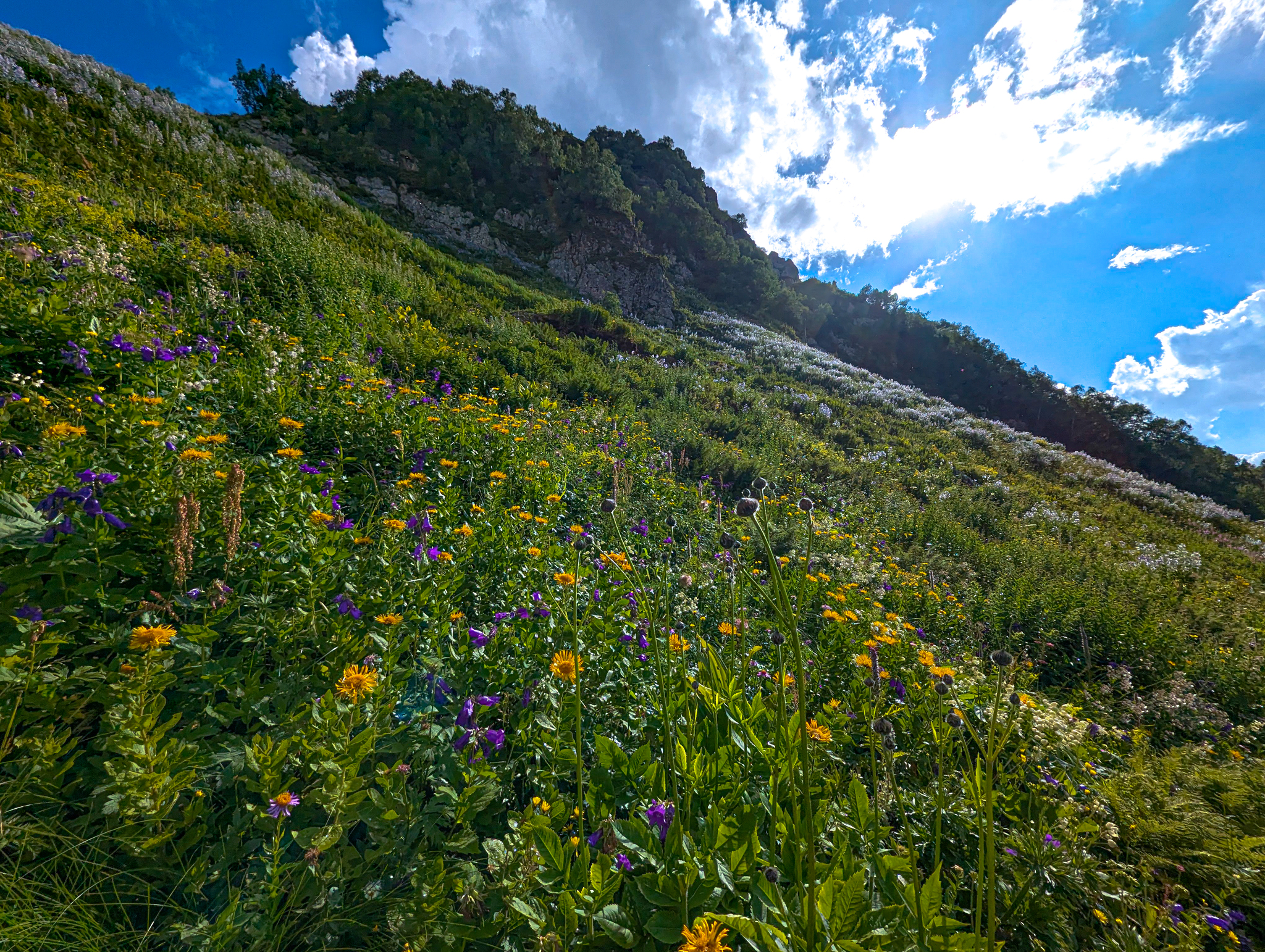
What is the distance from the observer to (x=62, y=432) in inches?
68.4

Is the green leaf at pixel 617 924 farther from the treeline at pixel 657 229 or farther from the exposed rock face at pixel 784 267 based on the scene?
the exposed rock face at pixel 784 267

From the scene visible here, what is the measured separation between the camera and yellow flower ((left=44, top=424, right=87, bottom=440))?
172 cm

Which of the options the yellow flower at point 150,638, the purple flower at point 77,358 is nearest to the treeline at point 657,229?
the purple flower at point 77,358

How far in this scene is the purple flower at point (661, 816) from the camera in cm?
119

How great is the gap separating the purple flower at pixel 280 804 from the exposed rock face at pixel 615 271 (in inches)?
906

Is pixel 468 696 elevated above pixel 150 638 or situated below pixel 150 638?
below

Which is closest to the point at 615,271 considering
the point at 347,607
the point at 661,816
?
the point at 347,607

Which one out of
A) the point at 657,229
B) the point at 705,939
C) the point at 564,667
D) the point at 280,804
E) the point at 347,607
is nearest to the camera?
the point at 705,939

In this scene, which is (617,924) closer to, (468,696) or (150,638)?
(468,696)

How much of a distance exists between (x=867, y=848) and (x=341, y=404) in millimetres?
4142

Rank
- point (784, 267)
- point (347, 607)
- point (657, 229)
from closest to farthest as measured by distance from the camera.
Result: point (347, 607)
point (657, 229)
point (784, 267)

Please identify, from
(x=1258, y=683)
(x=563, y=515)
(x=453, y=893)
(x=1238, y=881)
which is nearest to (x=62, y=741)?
(x=453, y=893)

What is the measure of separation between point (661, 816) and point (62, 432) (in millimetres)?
2694

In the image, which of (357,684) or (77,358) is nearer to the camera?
(357,684)
